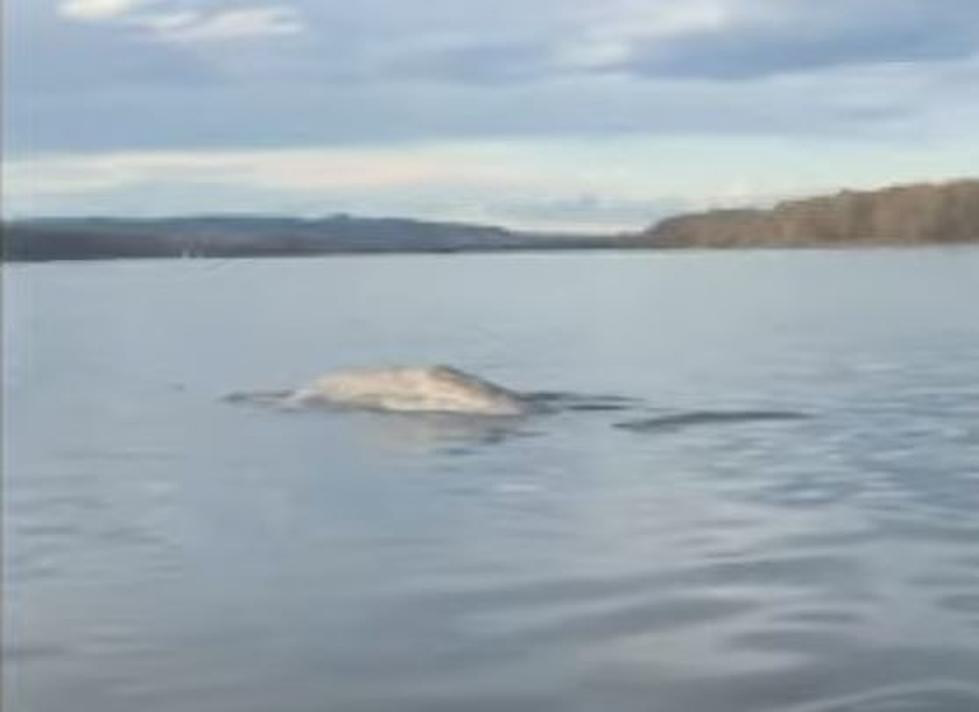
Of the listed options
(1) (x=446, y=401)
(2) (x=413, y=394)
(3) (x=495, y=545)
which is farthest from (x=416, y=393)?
(3) (x=495, y=545)

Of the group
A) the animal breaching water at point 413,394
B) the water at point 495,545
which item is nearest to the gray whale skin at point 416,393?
the animal breaching water at point 413,394

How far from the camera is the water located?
10.7 m

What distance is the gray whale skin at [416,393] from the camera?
86.3 ft

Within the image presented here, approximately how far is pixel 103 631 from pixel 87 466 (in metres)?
8.47

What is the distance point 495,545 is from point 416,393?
11.8m

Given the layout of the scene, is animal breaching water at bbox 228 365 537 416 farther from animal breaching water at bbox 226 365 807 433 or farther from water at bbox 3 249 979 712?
water at bbox 3 249 979 712

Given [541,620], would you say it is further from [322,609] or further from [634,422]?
[634,422]

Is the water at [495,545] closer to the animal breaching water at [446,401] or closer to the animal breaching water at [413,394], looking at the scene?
the animal breaching water at [446,401]

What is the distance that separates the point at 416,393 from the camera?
2695cm

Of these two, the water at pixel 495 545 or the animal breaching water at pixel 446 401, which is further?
the animal breaching water at pixel 446 401

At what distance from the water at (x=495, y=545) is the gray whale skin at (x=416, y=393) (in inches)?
27.4

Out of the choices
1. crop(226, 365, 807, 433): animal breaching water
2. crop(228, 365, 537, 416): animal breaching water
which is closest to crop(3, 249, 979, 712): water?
crop(226, 365, 807, 433): animal breaching water

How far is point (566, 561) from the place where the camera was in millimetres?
14703

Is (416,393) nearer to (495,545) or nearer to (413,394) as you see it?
(413,394)
